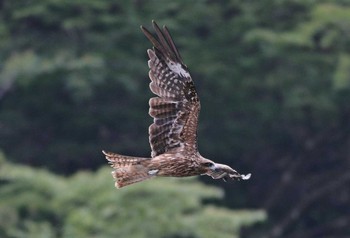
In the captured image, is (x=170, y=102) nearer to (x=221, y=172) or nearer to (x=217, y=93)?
(x=221, y=172)

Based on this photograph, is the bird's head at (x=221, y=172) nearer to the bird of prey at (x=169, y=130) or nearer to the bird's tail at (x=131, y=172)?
the bird of prey at (x=169, y=130)

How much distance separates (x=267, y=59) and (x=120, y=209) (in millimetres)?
6398

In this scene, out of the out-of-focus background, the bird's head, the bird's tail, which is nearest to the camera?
the bird's head

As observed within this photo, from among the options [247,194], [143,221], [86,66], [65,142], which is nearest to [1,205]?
[143,221]

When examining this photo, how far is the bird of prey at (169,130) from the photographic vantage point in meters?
10.7

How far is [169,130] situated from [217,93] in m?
13.9

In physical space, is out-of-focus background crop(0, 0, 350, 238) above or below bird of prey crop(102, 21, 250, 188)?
above

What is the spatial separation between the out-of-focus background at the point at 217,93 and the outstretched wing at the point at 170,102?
8.75 m

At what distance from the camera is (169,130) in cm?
1105

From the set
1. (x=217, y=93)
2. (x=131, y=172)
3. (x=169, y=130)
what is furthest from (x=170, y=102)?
(x=217, y=93)

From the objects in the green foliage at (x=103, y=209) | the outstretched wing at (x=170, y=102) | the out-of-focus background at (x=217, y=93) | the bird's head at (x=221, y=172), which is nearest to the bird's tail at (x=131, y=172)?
the outstretched wing at (x=170, y=102)

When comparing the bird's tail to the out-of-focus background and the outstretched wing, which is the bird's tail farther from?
the out-of-focus background

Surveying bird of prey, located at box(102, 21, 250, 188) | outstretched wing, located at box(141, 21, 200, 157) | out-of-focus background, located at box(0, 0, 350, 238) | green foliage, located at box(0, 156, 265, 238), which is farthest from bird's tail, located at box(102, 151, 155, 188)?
out-of-focus background, located at box(0, 0, 350, 238)

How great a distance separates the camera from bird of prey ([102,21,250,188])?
10.7 metres
